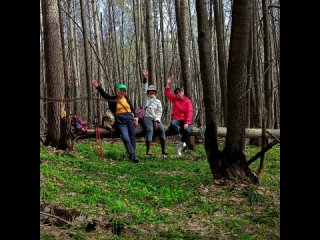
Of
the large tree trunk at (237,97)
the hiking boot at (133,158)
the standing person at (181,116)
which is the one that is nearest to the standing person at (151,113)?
the standing person at (181,116)

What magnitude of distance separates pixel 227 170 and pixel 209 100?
125cm

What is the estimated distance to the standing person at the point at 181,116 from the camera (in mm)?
9741

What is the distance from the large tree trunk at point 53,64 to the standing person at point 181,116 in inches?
108

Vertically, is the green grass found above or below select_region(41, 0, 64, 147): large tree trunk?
below

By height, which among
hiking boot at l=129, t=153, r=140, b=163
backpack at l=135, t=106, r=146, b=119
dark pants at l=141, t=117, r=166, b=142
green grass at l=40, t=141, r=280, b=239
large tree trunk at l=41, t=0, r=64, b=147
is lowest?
green grass at l=40, t=141, r=280, b=239

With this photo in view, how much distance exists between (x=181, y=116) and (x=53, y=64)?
355 cm

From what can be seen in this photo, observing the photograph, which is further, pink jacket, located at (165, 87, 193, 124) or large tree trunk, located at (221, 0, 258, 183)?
pink jacket, located at (165, 87, 193, 124)

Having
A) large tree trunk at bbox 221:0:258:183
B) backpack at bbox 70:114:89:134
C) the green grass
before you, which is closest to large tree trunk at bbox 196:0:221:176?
large tree trunk at bbox 221:0:258:183

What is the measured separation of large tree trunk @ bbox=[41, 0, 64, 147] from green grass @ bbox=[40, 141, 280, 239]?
119 cm

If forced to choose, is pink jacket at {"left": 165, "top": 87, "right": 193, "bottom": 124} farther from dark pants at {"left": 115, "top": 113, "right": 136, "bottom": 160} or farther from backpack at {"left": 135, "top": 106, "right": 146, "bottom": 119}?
dark pants at {"left": 115, "top": 113, "right": 136, "bottom": 160}

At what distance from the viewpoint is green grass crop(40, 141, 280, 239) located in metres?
3.93

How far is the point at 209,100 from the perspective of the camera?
20.8ft

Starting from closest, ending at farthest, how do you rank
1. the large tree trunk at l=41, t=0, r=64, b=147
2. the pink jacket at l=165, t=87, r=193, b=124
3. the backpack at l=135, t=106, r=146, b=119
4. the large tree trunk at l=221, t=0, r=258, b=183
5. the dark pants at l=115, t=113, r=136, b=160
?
the large tree trunk at l=221, t=0, r=258, b=183, the large tree trunk at l=41, t=0, r=64, b=147, the dark pants at l=115, t=113, r=136, b=160, the backpack at l=135, t=106, r=146, b=119, the pink jacket at l=165, t=87, r=193, b=124
